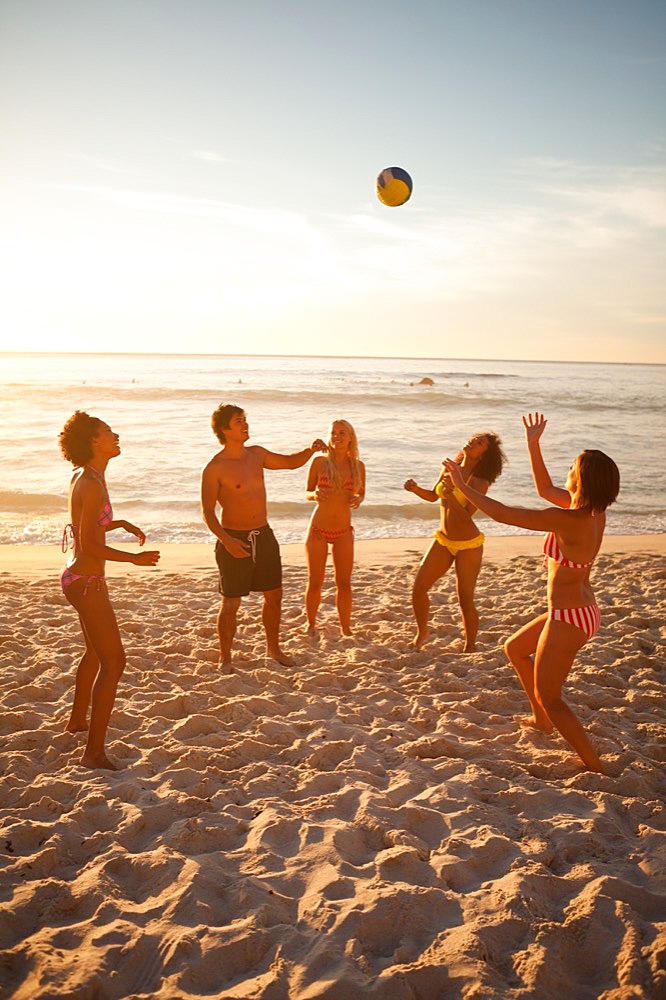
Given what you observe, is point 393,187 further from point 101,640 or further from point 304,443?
point 304,443

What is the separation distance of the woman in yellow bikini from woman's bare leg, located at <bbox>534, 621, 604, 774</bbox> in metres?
1.91

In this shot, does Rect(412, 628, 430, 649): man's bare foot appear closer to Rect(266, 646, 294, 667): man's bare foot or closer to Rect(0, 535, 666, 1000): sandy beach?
Rect(0, 535, 666, 1000): sandy beach

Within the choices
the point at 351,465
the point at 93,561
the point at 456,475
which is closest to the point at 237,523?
the point at 351,465

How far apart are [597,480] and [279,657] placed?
331 cm

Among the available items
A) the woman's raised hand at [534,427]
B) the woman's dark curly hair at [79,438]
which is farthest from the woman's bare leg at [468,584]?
the woman's dark curly hair at [79,438]

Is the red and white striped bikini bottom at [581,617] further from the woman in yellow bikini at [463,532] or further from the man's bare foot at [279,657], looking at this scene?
the man's bare foot at [279,657]

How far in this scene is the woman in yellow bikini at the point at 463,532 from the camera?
603cm

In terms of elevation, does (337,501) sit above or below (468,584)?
above

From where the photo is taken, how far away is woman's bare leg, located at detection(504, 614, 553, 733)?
15.6 ft

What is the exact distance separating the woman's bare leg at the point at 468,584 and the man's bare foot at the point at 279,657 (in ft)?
5.16

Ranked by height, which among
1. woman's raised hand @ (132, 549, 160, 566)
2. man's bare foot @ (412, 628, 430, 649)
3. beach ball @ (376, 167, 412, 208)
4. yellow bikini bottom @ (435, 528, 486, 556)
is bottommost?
man's bare foot @ (412, 628, 430, 649)

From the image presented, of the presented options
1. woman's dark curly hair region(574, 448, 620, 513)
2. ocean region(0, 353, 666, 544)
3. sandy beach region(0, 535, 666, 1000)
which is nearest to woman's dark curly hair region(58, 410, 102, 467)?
sandy beach region(0, 535, 666, 1000)

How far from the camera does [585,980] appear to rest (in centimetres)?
283

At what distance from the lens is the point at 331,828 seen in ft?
12.4
